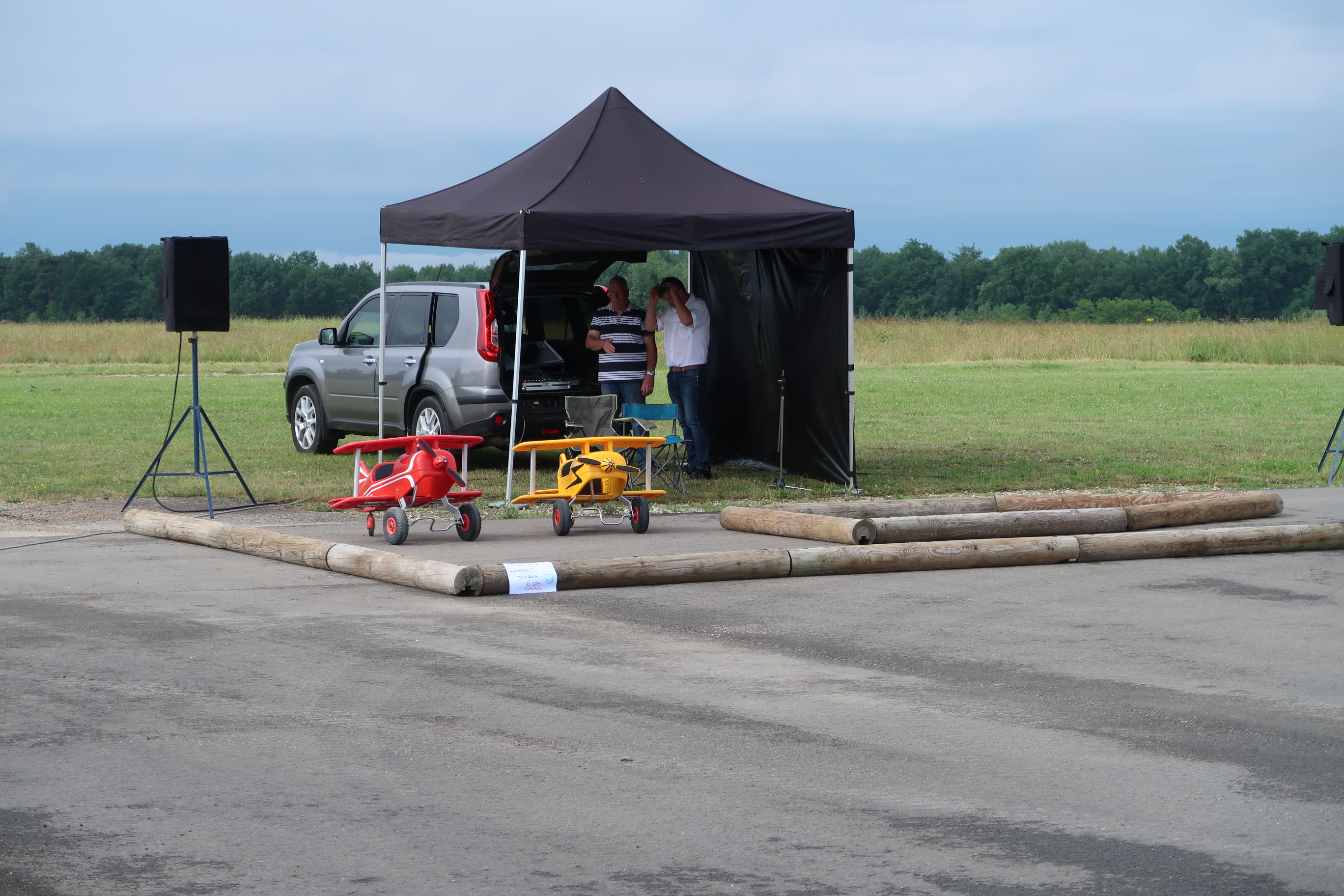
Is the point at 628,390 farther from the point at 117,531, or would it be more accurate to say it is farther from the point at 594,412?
the point at 117,531

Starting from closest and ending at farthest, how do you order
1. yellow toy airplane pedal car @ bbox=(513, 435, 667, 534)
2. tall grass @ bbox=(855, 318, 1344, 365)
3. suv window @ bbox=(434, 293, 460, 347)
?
yellow toy airplane pedal car @ bbox=(513, 435, 667, 534), suv window @ bbox=(434, 293, 460, 347), tall grass @ bbox=(855, 318, 1344, 365)

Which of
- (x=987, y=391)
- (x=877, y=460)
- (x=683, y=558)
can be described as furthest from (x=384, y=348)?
(x=987, y=391)

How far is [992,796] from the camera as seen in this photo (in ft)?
16.3

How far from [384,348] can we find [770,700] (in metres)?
9.51

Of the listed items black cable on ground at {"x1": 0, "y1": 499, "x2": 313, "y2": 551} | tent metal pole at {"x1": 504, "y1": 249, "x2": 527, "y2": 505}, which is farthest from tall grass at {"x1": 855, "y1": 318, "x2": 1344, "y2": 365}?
black cable on ground at {"x1": 0, "y1": 499, "x2": 313, "y2": 551}

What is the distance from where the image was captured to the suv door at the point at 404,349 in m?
15.1

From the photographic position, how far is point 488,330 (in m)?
14.4

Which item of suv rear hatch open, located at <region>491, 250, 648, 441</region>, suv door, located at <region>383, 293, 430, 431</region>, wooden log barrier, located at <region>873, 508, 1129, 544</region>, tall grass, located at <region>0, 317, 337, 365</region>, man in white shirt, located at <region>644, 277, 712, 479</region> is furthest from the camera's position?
tall grass, located at <region>0, 317, 337, 365</region>

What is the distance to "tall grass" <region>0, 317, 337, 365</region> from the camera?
40.8 m

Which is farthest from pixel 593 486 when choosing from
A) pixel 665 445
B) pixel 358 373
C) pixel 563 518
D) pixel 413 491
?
pixel 358 373

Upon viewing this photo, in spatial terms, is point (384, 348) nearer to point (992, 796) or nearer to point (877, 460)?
point (877, 460)

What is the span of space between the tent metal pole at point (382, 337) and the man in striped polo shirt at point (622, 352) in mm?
1959

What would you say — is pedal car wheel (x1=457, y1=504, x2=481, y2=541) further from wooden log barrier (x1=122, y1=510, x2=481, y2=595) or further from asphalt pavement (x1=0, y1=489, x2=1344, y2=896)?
asphalt pavement (x1=0, y1=489, x2=1344, y2=896)

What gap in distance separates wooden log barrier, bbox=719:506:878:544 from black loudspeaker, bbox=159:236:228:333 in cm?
433
